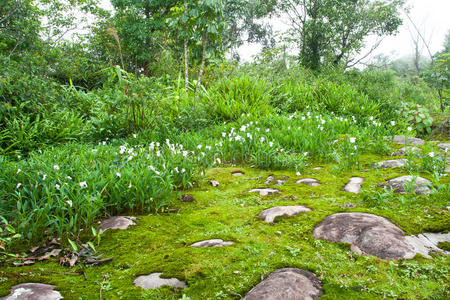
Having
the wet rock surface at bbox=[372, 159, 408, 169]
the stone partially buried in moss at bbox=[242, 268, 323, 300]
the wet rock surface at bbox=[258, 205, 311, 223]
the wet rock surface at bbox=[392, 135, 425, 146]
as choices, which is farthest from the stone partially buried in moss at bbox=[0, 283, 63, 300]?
the wet rock surface at bbox=[392, 135, 425, 146]

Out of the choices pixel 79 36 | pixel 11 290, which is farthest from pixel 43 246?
pixel 79 36

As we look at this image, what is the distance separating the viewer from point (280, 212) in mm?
2391

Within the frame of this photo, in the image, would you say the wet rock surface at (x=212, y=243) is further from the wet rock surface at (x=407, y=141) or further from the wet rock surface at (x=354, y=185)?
the wet rock surface at (x=407, y=141)

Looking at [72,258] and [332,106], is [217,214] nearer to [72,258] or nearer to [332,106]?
[72,258]

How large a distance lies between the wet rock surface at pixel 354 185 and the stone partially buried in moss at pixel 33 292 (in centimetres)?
262

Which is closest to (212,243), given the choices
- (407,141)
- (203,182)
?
(203,182)

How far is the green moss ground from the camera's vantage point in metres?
1.45

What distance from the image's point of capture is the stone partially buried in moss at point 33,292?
1.41m

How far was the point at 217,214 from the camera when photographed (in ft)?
8.49

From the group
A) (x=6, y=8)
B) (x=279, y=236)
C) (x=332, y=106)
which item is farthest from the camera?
(x=6, y=8)

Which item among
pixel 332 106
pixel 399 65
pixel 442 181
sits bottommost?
pixel 442 181

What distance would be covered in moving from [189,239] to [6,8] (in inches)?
471

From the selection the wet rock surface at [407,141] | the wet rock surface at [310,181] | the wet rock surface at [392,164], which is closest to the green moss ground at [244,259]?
the wet rock surface at [310,181]

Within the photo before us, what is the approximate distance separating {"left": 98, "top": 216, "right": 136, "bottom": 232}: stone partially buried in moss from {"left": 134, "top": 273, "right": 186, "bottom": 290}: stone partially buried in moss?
0.81 meters
